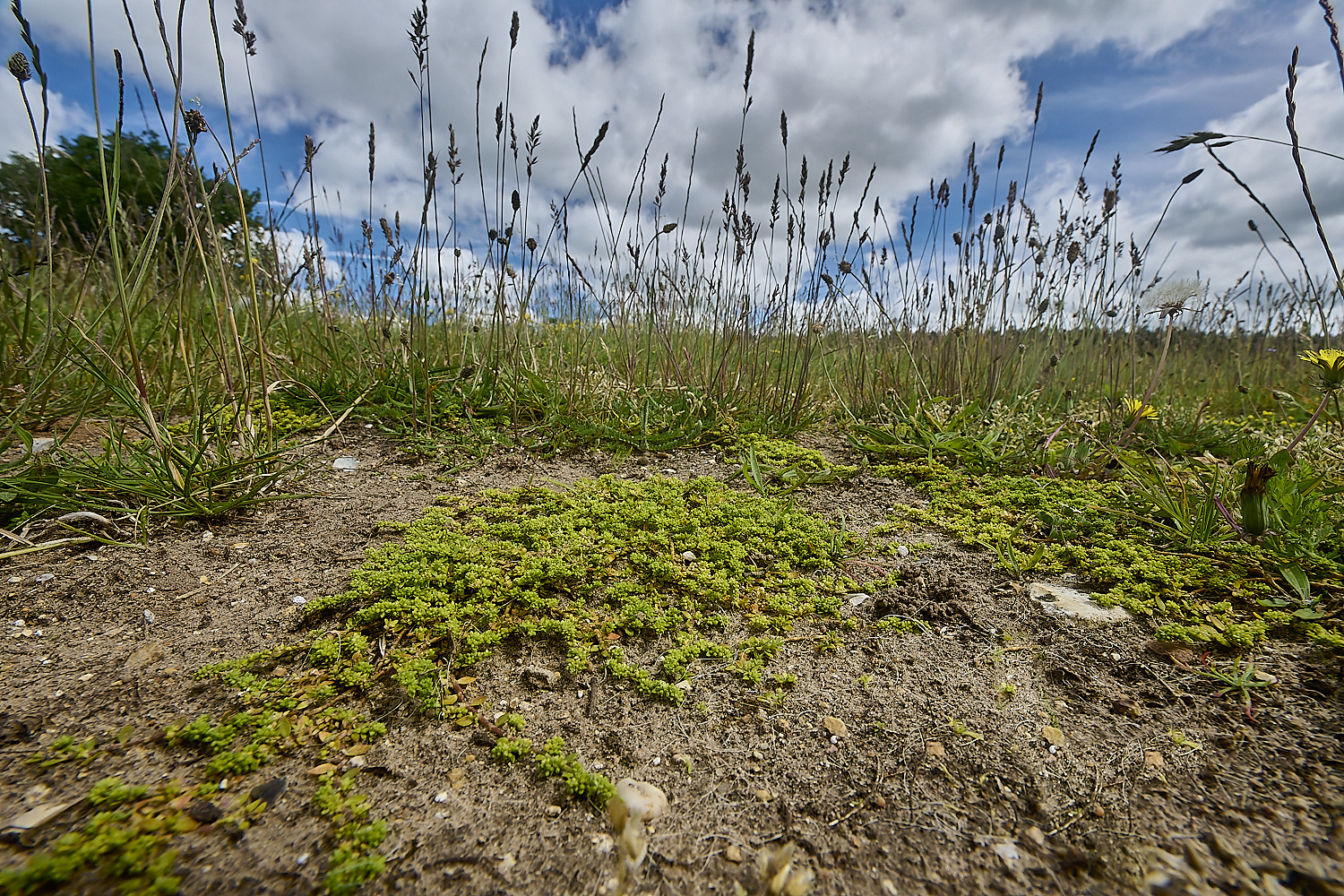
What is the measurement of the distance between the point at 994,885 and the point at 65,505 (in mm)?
2363

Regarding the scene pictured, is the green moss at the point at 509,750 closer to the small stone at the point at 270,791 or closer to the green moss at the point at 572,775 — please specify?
the green moss at the point at 572,775

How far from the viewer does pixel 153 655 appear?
1158mm

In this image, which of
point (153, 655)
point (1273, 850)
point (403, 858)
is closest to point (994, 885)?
point (1273, 850)

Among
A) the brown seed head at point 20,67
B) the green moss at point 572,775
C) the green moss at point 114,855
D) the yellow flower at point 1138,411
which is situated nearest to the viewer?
the green moss at point 114,855

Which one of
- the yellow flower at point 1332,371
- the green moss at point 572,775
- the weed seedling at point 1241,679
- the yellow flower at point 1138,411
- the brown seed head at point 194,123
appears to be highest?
the brown seed head at point 194,123

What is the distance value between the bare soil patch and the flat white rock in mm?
37

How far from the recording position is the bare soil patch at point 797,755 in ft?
2.61

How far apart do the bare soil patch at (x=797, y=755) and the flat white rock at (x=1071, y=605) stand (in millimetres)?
37

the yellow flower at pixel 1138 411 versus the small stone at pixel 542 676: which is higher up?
the yellow flower at pixel 1138 411

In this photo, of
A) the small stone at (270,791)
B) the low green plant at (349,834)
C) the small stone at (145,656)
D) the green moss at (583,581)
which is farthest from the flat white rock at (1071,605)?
the small stone at (145,656)

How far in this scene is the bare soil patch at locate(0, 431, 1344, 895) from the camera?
796mm

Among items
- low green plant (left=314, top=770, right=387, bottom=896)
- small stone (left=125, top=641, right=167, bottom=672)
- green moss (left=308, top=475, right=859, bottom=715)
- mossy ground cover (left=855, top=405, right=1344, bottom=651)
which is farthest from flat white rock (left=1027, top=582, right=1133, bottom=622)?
small stone (left=125, top=641, right=167, bottom=672)

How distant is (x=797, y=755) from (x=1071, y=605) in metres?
0.93

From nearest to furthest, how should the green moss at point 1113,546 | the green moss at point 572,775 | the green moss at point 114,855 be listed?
the green moss at point 114,855, the green moss at point 572,775, the green moss at point 1113,546
